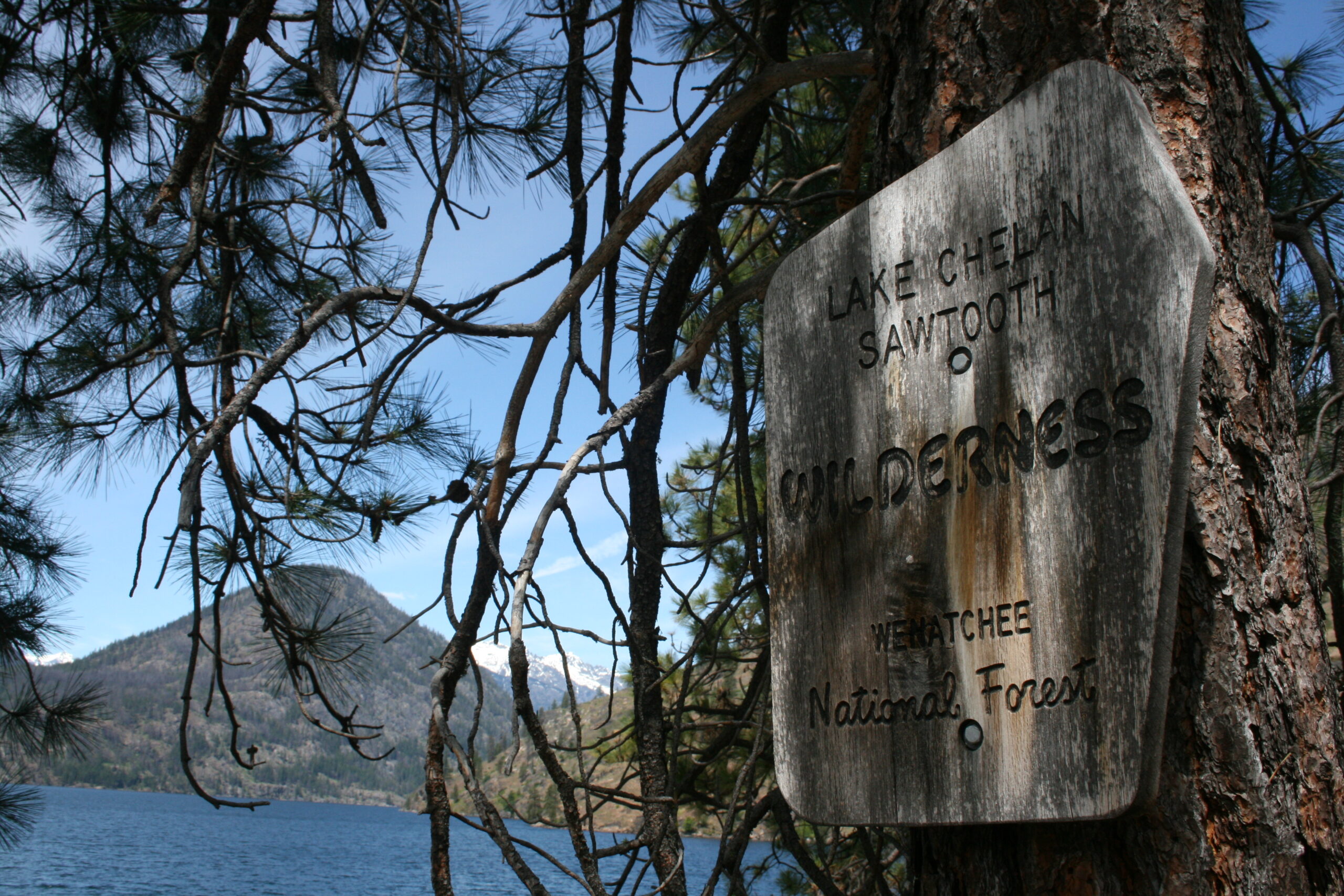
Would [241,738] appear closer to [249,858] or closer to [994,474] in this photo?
[249,858]

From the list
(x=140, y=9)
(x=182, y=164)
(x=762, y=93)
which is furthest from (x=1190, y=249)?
(x=140, y=9)

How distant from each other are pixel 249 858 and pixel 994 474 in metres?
53.8

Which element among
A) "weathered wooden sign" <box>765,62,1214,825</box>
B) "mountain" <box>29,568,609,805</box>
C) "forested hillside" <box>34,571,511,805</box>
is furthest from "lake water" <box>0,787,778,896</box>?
"weathered wooden sign" <box>765,62,1214,825</box>

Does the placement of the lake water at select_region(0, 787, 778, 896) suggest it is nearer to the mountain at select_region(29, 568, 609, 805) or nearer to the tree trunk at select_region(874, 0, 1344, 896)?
the mountain at select_region(29, 568, 609, 805)

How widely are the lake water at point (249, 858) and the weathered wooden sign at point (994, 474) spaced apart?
50.0 ft

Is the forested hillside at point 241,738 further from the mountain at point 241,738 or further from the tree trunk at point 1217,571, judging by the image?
the tree trunk at point 1217,571

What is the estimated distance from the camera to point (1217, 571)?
575mm

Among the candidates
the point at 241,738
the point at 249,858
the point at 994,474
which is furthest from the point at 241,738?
the point at 994,474

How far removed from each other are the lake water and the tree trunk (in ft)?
50.1

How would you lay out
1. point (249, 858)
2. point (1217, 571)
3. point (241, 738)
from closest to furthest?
point (1217, 571) < point (249, 858) < point (241, 738)

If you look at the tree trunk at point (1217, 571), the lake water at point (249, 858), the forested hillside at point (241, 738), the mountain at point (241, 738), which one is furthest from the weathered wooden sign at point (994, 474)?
the mountain at point (241, 738)

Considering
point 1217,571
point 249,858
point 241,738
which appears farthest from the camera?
point 241,738

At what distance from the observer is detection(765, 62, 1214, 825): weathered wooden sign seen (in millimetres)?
549

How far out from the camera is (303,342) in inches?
40.6
